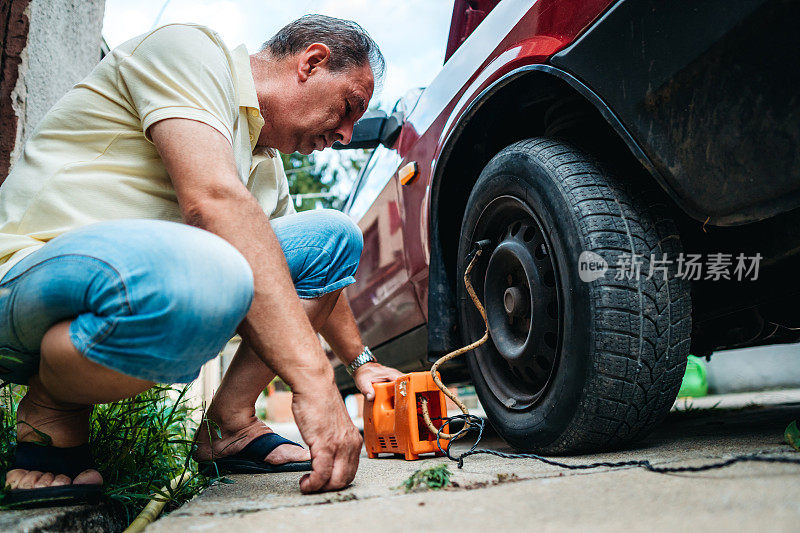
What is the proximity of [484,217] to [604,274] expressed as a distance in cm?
42

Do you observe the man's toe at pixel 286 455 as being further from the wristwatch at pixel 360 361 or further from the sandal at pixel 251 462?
the wristwatch at pixel 360 361

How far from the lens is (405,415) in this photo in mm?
1475

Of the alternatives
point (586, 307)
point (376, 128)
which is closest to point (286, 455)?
point (586, 307)

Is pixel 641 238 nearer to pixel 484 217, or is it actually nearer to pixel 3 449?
pixel 484 217

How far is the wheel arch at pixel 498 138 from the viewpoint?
4.11 feet

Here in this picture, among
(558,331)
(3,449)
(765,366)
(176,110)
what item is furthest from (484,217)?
(765,366)

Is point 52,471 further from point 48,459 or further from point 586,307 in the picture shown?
point 586,307

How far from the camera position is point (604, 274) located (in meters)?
1.10

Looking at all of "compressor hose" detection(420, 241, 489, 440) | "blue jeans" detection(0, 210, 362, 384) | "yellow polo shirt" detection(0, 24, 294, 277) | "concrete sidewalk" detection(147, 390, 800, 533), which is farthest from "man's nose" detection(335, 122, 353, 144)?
"concrete sidewalk" detection(147, 390, 800, 533)

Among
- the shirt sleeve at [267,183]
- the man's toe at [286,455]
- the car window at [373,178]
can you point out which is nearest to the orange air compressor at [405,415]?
the man's toe at [286,455]

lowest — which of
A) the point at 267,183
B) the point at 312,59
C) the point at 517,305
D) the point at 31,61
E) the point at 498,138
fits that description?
the point at 517,305

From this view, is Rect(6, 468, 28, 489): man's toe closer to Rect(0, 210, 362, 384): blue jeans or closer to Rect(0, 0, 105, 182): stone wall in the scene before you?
Rect(0, 210, 362, 384): blue jeans

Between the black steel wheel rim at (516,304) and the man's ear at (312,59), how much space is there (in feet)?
1.80

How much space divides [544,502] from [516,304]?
2.06ft
